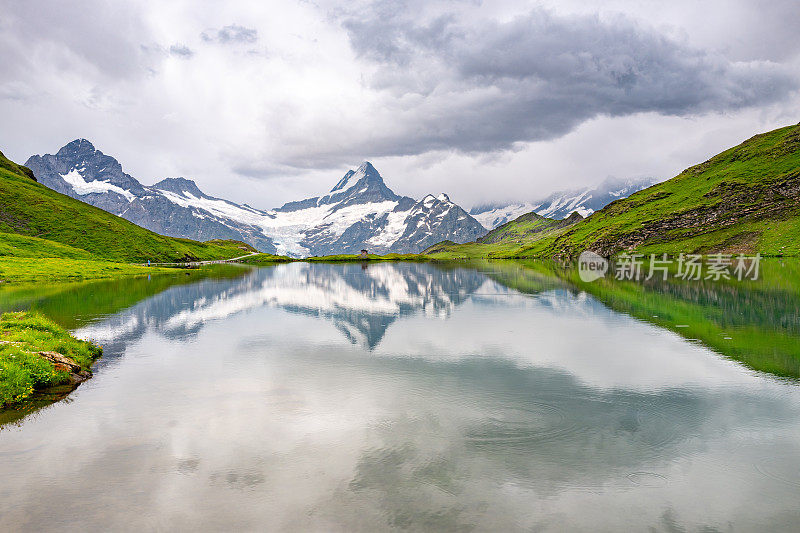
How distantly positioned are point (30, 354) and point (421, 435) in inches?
983

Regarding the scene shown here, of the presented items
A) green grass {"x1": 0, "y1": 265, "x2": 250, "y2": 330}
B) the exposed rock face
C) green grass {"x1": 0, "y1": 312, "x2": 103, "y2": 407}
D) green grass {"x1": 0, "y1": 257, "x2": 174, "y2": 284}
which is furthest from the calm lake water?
green grass {"x1": 0, "y1": 257, "x2": 174, "y2": 284}

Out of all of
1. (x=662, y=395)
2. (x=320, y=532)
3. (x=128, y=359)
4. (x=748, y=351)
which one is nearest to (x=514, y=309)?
(x=748, y=351)

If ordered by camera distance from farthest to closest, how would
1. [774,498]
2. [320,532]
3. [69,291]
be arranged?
[69,291] < [774,498] < [320,532]

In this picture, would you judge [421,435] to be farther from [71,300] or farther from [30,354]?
[71,300]

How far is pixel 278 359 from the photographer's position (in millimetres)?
34062

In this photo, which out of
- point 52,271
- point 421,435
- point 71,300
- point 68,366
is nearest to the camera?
point 421,435

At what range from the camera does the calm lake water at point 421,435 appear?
45.8 feet

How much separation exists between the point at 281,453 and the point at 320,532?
5723 millimetres

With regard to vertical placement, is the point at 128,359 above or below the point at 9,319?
below

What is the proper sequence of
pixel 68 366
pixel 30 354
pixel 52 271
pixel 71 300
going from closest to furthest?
pixel 30 354 → pixel 68 366 → pixel 71 300 → pixel 52 271

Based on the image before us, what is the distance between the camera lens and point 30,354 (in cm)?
2647

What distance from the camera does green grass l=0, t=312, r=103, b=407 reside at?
23594 mm

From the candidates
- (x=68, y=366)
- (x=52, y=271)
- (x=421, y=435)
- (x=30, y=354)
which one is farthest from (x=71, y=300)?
(x=421, y=435)

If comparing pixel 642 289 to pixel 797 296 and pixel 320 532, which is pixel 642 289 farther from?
pixel 320 532
